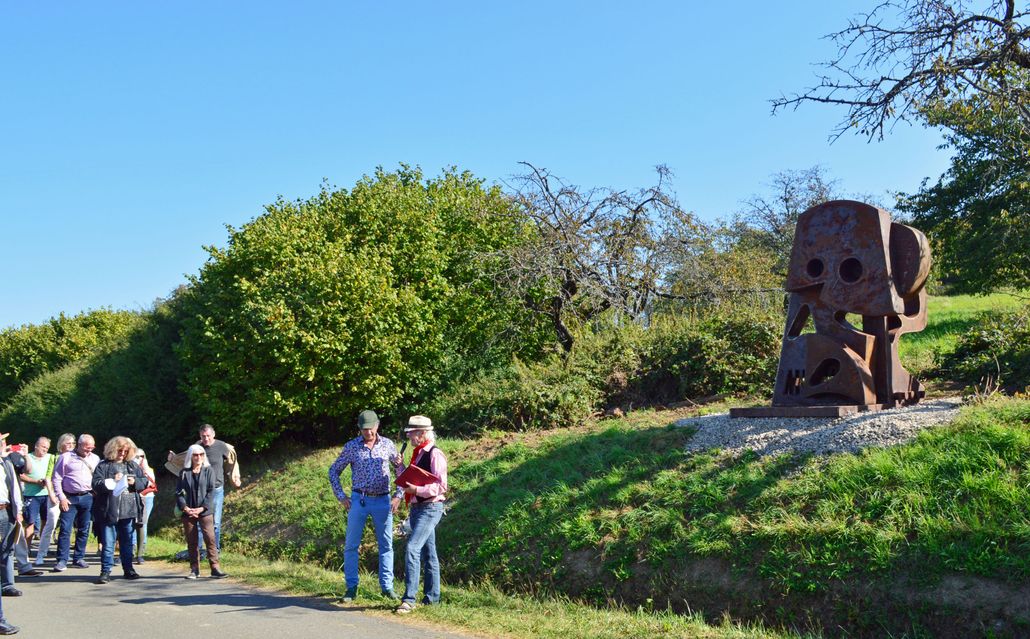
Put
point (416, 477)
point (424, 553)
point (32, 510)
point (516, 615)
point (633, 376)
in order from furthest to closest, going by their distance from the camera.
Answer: point (633, 376)
point (32, 510)
point (424, 553)
point (416, 477)
point (516, 615)

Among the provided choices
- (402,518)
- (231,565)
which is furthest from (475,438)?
(231,565)

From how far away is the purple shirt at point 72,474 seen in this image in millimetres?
11367

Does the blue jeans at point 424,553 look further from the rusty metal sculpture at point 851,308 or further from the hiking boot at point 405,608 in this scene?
the rusty metal sculpture at point 851,308

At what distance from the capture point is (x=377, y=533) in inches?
327

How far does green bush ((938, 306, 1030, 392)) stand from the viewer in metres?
Answer: 11.8

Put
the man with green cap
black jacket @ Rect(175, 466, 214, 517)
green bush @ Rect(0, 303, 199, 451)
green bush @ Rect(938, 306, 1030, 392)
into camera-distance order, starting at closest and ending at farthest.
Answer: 1. the man with green cap
2. black jacket @ Rect(175, 466, 214, 517)
3. green bush @ Rect(938, 306, 1030, 392)
4. green bush @ Rect(0, 303, 199, 451)

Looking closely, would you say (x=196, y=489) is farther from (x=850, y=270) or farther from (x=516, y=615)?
(x=850, y=270)

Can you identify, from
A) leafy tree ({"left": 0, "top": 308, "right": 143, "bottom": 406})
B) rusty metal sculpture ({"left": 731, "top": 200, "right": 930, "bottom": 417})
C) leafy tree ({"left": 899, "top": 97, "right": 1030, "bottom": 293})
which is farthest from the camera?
leafy tree ({"left": 0, "top": 308, "right": 143, "bottom": 406})

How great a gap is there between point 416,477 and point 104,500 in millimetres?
4733

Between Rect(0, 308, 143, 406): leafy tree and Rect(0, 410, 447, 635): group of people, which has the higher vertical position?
Rect(0, 308, 143, 406): leafy tree

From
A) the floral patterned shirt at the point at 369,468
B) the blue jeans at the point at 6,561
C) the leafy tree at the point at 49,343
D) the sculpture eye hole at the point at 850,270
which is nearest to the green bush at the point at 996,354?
the sculpture eye hole at the point at 850,270

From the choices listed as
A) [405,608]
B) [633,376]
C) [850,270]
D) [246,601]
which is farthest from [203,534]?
[850,270]

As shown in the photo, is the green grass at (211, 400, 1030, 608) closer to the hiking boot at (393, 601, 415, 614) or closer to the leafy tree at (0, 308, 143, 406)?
the hiking boot at (393, 601, 415, 614)

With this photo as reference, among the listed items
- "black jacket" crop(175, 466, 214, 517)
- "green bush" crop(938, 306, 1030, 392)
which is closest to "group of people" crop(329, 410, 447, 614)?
"black jacket" crop(175, 466, 214, 517)
